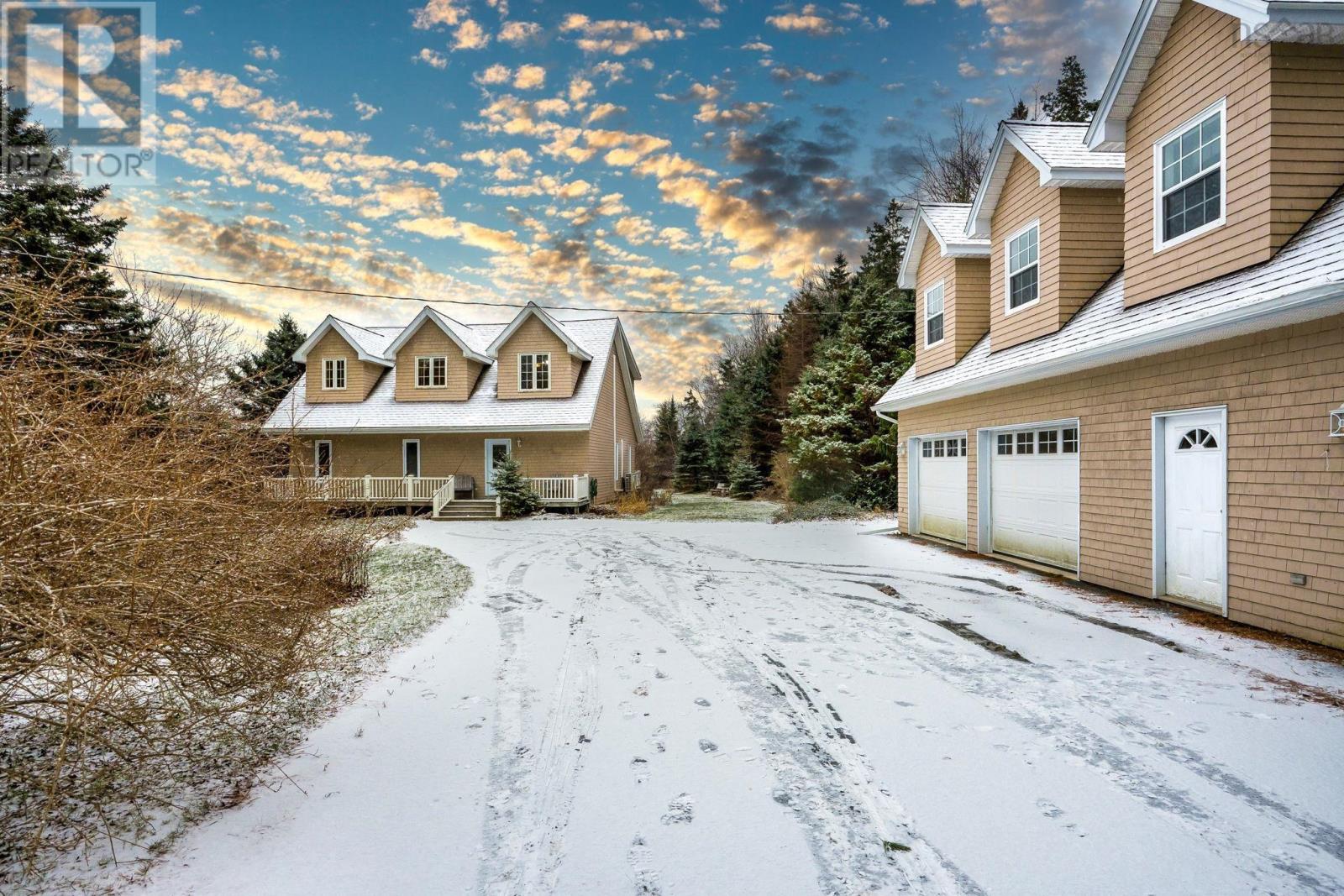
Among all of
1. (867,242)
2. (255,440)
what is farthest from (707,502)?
(255,440)

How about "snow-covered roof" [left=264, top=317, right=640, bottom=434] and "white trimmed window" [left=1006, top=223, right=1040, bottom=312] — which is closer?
"white trimmed window" [left=1006, top=223, right=1040, bottom=312]

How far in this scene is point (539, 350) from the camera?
69.1 ft

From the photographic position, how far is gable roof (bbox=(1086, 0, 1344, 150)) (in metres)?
5.58

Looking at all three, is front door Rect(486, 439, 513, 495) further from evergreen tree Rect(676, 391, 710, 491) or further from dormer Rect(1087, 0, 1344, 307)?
dormer Rect(1087, 0, 1344, 307)

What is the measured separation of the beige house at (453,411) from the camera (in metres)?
19.9

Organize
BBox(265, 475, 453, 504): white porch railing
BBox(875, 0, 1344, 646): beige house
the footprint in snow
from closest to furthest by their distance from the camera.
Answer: the footprint in snow < BBox(875, 0, 1344, 646): beige house < BBox(265, 475, 453, 504): white porch railing

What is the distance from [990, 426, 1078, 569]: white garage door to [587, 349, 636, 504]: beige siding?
1350cm

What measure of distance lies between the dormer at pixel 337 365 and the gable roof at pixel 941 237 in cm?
1803

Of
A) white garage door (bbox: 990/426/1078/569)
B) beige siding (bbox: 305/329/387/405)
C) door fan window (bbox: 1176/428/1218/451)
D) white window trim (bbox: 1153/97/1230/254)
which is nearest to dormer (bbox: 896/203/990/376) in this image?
white garage door (bbox: 990/426/1078/569)

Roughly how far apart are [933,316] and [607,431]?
13.2 m

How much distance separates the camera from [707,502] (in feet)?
84.0

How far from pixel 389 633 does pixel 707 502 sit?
2010 centimetres

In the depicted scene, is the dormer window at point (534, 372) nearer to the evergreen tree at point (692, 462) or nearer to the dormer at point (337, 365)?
the dormer at point (337, 365)

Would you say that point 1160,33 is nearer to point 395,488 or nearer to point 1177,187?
point 1177,187
